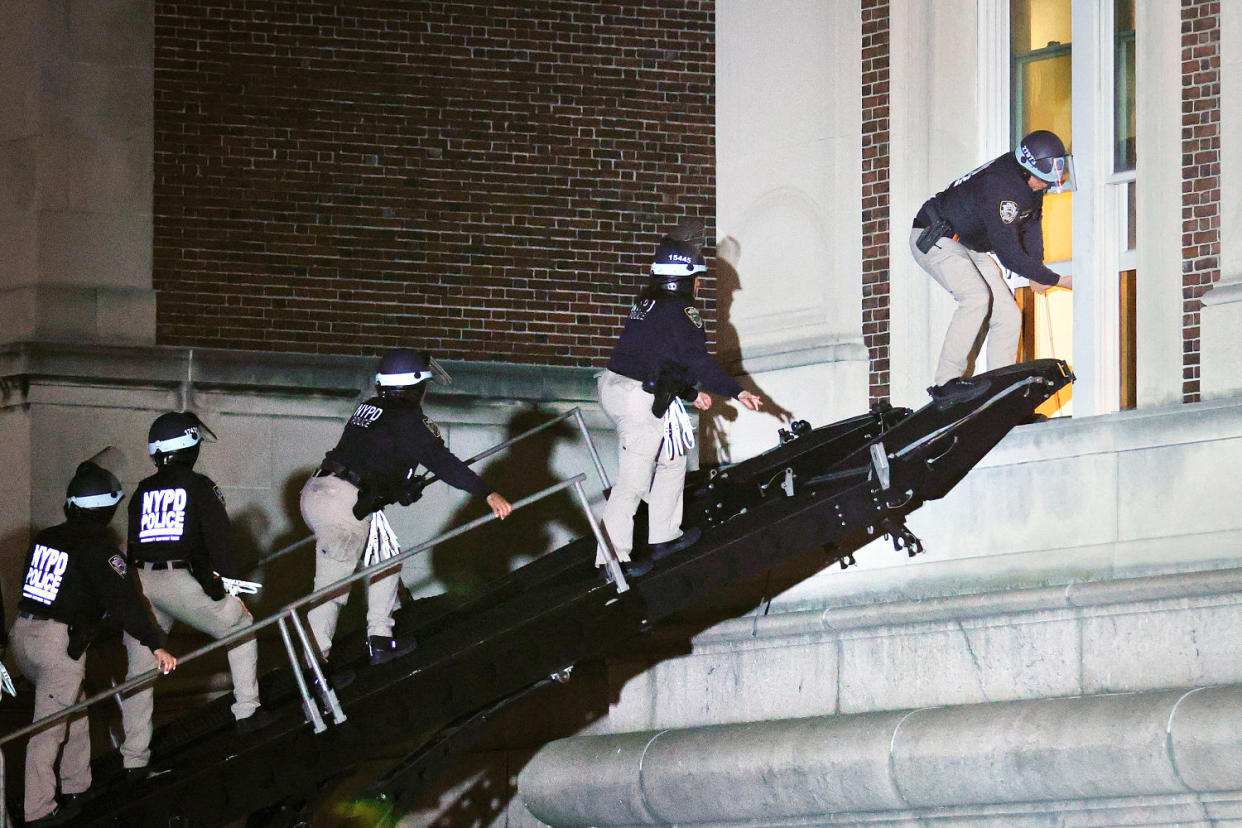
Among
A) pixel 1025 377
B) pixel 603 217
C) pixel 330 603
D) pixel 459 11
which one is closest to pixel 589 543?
pixel 330 603

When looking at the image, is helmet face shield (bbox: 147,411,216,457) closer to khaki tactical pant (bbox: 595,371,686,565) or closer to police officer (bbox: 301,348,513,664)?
police officer (bbox: 301,348,513,664)

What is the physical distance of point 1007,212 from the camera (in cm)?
1264

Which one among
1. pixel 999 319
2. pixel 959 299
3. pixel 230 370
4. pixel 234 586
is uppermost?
pixel 959 299

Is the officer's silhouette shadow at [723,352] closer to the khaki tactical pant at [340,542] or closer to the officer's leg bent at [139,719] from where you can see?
the khaki tactical pant at [340,542]

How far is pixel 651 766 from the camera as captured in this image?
45.9 feet

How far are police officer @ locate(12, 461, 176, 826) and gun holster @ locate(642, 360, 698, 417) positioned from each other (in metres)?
3.19

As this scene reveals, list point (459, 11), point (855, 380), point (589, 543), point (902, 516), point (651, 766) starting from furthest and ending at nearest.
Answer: point (459, 11) → point (855, 380) → point (651, 766) → point (589, 543) → point (902, 516)

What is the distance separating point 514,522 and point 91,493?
417cm

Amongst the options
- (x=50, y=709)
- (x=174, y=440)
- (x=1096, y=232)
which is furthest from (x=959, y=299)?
(x=50, y=709)

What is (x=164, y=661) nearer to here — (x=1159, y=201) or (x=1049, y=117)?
(x=1159, y=201)

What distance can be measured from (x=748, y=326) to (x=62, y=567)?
5961mm

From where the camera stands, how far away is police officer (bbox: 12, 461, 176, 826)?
1192 centimetres

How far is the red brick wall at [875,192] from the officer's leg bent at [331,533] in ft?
14.7

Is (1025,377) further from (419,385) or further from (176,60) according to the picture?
(176,60)
